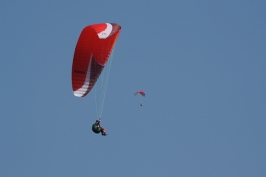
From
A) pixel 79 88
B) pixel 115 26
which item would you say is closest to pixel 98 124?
pixel 79 88

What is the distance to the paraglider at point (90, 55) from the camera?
1908 inches

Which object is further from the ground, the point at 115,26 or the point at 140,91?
the point at 115,26

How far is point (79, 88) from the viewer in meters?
49.0

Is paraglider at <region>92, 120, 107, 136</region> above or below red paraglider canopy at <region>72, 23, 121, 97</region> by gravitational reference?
below

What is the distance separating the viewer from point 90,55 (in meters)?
48.8

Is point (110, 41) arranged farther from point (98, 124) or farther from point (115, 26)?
point (98, 124)

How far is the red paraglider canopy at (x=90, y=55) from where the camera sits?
48.5 metres

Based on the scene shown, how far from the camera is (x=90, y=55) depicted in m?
48.8

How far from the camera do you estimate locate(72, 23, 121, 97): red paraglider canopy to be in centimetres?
4847

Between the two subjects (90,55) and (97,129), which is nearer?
(97,129)

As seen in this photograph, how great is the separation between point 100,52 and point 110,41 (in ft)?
2.77

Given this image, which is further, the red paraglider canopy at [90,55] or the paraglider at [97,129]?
the red paraglider canopy at [90,55]

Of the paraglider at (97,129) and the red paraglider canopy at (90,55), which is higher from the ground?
the red paraglider canopy at (90,55)

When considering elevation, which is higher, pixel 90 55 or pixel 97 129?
pixel 90 55
